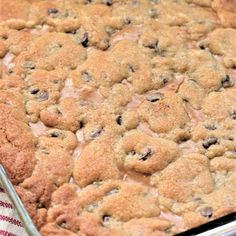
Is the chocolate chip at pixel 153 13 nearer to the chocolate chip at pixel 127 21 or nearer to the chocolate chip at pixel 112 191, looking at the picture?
the chocolate chip at pixel 127 21

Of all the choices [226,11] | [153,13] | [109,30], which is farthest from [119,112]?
[226,11]

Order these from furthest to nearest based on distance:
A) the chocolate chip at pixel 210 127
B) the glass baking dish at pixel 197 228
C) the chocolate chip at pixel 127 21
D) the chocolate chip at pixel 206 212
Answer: the chocolate chip at pixel 127 21, the chocolate chip at pixel 210 127, the chocolate chip at pixel 206 212, the glass baking dish at pixel 197 228

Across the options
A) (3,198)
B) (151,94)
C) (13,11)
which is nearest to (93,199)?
(3,198)

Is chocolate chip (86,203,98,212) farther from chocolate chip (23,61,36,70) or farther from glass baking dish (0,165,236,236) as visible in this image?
chocolate chip (23,61,36,70)

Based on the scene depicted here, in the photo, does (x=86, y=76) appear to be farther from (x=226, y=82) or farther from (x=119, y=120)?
(x=226, y=82)

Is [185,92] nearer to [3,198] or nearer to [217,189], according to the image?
[217,189]

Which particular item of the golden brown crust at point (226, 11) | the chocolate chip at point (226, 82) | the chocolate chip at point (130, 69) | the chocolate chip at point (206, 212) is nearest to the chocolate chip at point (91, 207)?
the chocolate chip at point (206, 212)

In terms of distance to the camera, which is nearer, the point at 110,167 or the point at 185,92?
the point at 110,167
